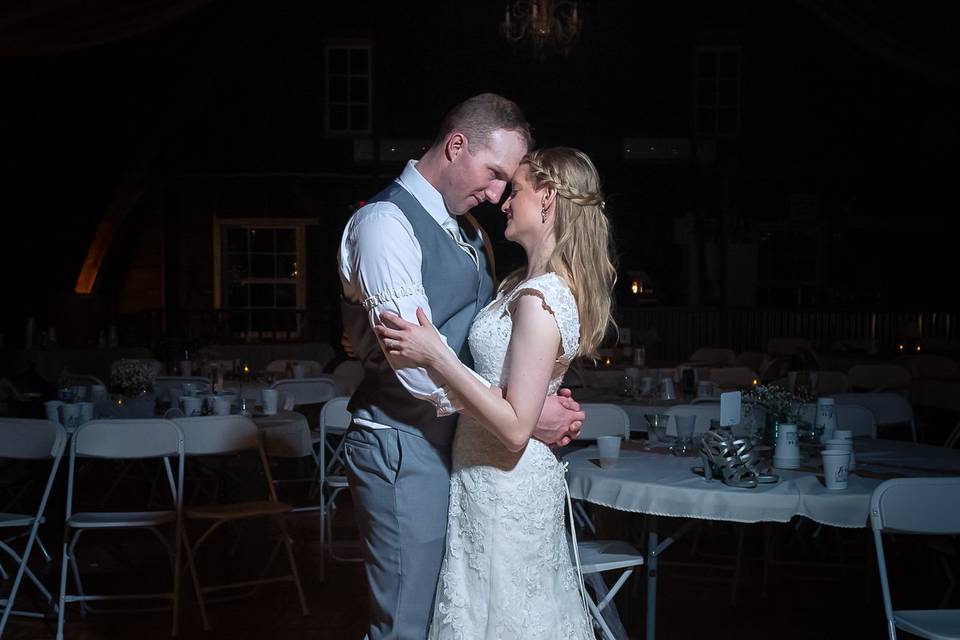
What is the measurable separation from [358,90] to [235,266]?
317cm

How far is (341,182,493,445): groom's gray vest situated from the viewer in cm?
231

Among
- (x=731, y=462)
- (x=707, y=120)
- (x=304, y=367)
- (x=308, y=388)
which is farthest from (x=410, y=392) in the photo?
(x=707, y=120)

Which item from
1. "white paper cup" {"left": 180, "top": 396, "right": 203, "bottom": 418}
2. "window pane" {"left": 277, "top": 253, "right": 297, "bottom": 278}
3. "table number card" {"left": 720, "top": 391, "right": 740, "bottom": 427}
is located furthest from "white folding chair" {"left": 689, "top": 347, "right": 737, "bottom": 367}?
"window pane" {"left": 277, "top": 253, "right": 297, "bottom": 278}

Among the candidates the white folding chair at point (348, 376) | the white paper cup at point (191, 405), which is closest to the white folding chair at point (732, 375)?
the white folding chair at point (348, 376)

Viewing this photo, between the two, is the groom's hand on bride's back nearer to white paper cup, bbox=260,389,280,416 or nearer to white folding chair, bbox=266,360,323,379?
white paper cup, bbox=260,389,280,416

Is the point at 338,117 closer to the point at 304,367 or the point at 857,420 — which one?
the point at 304,367

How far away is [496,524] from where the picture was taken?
2.39m

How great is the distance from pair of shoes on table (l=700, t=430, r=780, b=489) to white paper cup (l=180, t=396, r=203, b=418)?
→ 267cm

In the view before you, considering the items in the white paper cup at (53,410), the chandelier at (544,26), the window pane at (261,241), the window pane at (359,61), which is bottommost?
the white paper cup at (53,410)

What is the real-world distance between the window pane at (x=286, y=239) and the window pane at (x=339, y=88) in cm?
206

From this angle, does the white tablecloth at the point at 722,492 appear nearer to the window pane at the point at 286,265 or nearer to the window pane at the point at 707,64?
the window pane at the point at 286,265

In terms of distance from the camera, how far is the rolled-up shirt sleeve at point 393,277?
2.13m

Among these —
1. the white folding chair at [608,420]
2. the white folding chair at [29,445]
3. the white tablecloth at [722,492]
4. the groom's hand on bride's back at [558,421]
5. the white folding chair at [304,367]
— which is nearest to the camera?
the groom's hand on bride's back at [558,421]

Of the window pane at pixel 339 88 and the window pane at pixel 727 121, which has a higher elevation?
the window pane at pixel 339 88
